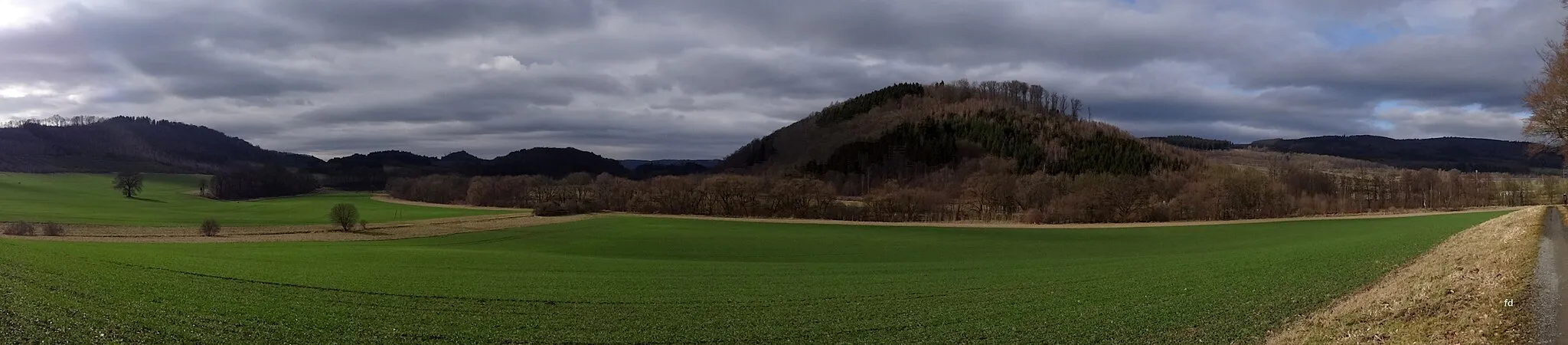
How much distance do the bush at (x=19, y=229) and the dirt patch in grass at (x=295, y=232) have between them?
8.61 ft

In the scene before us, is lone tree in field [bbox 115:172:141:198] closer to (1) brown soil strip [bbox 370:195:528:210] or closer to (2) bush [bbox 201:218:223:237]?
(1) brown soil strip [bbox 370:195:528:210]

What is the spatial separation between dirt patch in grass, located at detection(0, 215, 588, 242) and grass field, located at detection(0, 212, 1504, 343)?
22102 mm

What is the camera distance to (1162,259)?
38.3 m

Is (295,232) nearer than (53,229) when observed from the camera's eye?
No

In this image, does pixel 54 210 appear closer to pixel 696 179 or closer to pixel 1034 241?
pixel 696 179

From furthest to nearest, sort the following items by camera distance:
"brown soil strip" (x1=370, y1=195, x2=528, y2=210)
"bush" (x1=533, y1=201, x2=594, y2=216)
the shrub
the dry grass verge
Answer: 1. "brown soil strip" (x1=370, y1=195, x2=528, y2=210)
2. "bush" (x1=533, y1=201, x2=594, y2=216)
3. the shrub
4. the dry grass verge

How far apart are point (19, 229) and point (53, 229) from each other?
2.52 meters

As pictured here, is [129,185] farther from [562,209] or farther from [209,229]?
[209,229]

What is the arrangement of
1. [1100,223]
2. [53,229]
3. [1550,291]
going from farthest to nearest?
1. [1100,223]
2. [53,229]
3. [1550,291]

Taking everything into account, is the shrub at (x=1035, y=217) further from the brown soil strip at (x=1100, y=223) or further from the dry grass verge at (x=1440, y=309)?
the dry grass verge at (x=1440, y=309)

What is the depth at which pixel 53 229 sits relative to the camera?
66.6 m

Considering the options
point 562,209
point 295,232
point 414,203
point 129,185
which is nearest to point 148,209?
point 129,185

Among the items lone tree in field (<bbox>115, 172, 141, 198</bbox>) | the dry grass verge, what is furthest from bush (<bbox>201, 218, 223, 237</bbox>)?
lone tree in field (<bbox>115, 172, 141, 198</bbox>)

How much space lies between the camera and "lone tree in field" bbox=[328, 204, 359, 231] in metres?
75.9
